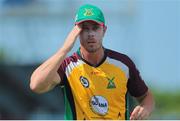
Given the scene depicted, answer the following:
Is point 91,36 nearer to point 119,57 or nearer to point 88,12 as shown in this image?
point 88,12

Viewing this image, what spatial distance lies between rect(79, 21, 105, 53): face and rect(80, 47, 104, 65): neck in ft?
0.23

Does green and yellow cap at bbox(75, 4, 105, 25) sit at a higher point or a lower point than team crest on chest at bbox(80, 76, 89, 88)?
higher

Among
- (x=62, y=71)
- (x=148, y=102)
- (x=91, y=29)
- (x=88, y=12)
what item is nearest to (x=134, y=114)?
(x=148, y=102)

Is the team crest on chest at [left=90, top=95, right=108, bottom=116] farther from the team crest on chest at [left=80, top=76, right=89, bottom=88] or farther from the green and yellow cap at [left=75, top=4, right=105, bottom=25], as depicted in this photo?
the green and yellow cap at [left=75, top=4, right=105, bottom=25]

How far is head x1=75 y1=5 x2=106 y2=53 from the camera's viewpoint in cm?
572

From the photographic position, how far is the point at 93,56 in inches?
232

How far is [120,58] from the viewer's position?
6.07m

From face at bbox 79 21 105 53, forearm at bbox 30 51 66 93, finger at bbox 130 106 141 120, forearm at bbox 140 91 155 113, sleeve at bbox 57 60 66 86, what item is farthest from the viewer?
forearm at bbox 140 91 155 113

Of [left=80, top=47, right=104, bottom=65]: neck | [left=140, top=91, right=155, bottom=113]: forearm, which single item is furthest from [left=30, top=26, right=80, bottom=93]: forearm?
[left=140, top=91, right=155, bottom=113]: forearm

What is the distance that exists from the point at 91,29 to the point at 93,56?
250mm

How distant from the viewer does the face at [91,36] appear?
571 centimetres

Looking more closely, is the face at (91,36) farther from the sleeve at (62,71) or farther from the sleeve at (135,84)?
the sleeve at (135,84)

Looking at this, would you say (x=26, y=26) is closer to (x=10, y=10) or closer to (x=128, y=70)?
(x=10, y=10)

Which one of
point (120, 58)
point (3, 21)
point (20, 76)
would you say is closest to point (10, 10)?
point (3, 21)
